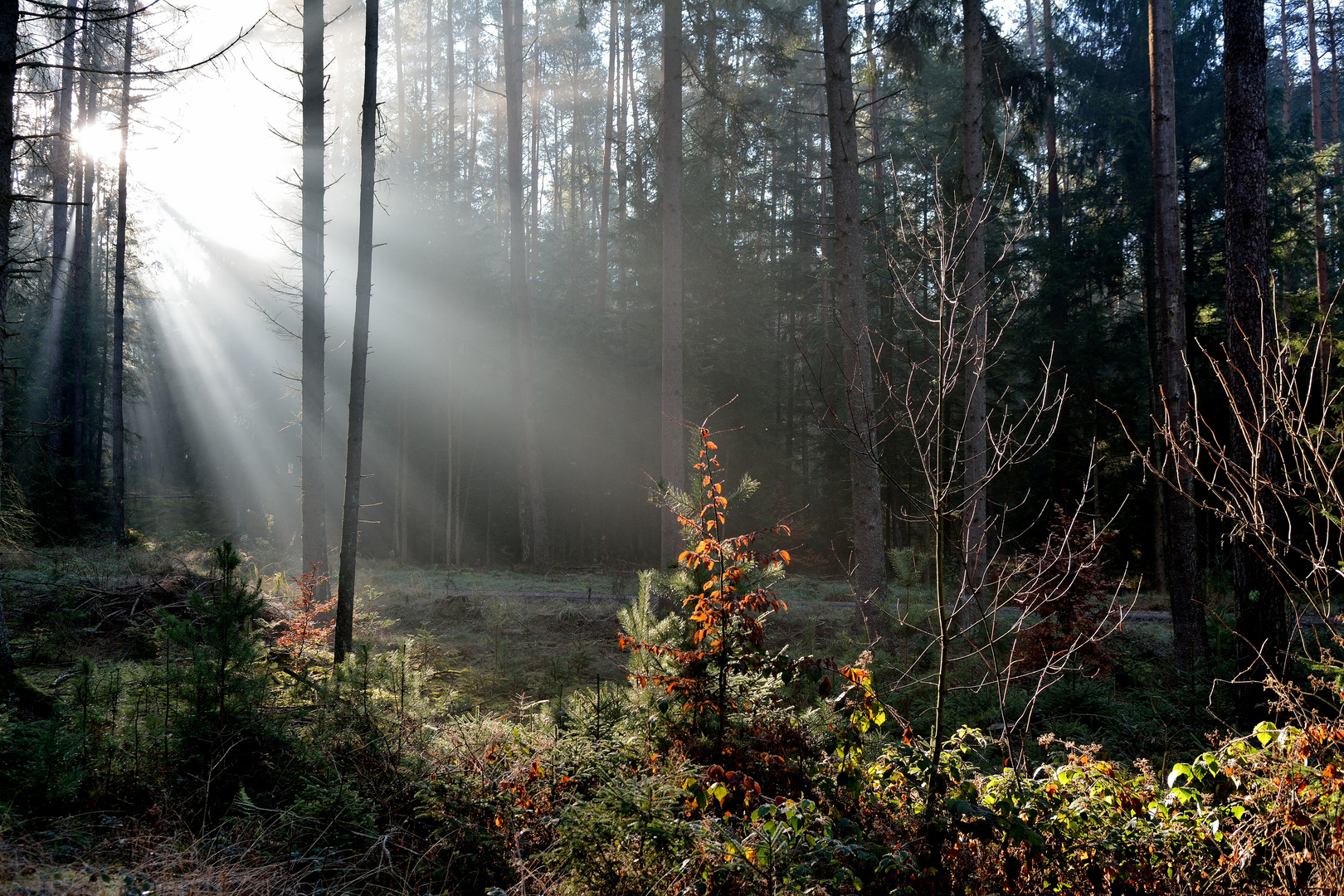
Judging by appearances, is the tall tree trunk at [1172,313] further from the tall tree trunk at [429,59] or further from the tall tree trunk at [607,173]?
the tall tree trunk at [429,59]

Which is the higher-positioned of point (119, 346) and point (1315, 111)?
point (1315, 111)

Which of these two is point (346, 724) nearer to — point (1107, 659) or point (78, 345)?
point (1107, 659)

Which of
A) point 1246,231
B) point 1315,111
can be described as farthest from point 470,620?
point 1315,111

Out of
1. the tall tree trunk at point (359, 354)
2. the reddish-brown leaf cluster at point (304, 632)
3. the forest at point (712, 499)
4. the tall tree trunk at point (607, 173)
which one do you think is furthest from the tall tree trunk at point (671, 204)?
the tall tree trunk at point (607, 173)

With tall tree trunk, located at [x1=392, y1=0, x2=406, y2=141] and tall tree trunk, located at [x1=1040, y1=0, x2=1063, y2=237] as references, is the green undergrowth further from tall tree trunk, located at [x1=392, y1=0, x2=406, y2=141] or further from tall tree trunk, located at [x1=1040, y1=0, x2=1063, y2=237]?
tall tree trunk, located at [x1=392, y1=0, x2=406, y2=141]

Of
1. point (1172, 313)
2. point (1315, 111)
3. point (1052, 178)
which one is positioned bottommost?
point (1172, 313)

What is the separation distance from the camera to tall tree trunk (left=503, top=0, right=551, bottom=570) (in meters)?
16.1

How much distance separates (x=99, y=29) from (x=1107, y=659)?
11725 millimetres

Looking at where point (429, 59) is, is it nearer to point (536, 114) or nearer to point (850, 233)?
point (536, 114)

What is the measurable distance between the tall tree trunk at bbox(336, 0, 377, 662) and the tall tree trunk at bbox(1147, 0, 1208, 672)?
8.13 meters

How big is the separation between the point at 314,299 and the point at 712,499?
7673 mm

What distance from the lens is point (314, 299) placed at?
927cm

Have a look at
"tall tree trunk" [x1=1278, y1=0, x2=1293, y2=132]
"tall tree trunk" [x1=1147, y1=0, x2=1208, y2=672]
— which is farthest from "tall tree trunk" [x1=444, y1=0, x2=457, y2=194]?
"tall tree trunk" [x1=1278, y1=0, x2=1293, y2=132]

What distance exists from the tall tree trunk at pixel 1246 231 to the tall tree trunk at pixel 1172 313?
212cm
